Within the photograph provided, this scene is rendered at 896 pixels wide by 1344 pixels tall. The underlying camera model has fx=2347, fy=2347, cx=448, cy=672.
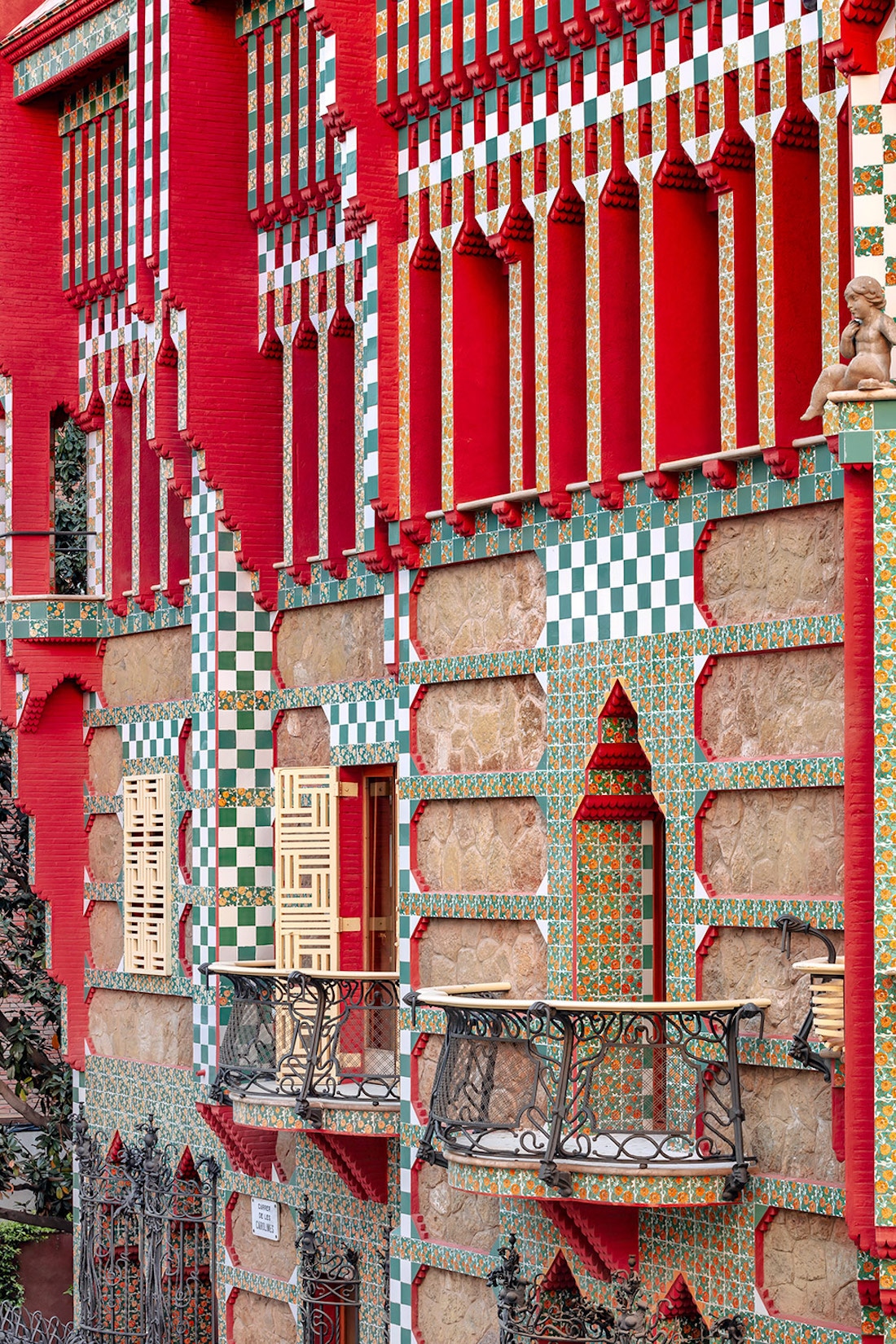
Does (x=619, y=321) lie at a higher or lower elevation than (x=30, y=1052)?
higher

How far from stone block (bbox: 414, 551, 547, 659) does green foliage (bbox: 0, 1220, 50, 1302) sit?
8.54 metres

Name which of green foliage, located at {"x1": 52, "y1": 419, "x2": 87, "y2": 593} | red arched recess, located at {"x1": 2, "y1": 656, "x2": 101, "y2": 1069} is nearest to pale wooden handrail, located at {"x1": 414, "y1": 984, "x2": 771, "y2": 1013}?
red arched recess, located at {"x1": 2, "y1": 656, "x2": 101, "y2": 1069}

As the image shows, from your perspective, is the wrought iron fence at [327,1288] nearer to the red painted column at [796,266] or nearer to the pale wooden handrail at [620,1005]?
the pale wooden handrail at [620,1005]

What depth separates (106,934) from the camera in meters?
19.7

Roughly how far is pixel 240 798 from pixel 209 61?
17.8 feet

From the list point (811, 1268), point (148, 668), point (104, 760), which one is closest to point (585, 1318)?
point (811, 1268)

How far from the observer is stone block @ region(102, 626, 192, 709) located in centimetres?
1836

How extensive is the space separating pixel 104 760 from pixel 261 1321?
508 centimetres

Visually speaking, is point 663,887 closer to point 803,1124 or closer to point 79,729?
point 803,1124

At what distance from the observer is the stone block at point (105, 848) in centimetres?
1947

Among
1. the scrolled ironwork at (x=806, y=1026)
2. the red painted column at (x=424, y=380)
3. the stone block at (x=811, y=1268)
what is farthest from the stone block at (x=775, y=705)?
the red painted column at (x=424, y=380)

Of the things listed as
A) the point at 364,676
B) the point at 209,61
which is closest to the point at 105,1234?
the point at 364,676

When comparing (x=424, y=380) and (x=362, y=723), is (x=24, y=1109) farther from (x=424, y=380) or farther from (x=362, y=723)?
(x=424, y=380)

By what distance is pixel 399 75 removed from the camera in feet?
47.3
